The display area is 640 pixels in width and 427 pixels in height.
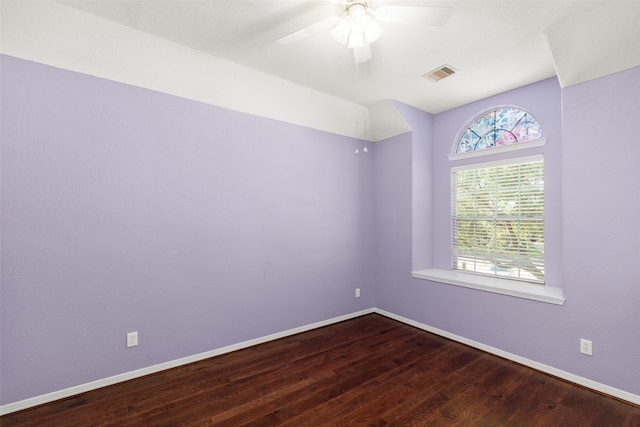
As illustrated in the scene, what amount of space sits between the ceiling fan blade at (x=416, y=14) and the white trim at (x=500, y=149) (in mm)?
1988

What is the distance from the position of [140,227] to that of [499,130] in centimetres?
390

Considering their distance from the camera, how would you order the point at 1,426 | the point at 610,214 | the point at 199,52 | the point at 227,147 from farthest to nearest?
the point at 227,147, the point at 199,52, the point at 610,214, the point at 1,426

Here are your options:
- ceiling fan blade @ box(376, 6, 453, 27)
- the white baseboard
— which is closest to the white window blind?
the white baseboard

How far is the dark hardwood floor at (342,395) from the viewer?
1981 mm

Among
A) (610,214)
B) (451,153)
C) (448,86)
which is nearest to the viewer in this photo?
(610,214)

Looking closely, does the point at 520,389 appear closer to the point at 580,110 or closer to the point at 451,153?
the point at 580,110

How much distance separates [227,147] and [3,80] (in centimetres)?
156

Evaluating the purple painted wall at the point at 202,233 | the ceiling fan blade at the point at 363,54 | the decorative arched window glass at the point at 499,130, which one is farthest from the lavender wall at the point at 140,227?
the decorative arched window glass at the point at 499,130

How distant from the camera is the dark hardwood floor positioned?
1.98 metres

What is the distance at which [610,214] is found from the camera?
7.61 ft

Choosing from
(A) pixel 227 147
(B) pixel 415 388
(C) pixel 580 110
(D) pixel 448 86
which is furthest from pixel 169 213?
(C) pixel 580 110

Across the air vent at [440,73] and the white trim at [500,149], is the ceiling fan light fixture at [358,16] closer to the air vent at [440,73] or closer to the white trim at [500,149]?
the air vent at [440,73]

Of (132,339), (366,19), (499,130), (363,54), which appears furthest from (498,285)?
(132,339)

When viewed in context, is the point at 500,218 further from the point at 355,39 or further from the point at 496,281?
the point at 355,39
